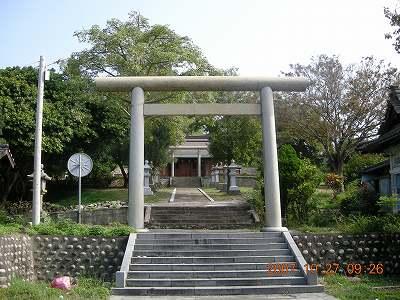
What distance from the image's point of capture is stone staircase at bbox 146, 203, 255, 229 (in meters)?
20.5

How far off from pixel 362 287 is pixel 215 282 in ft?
11.8

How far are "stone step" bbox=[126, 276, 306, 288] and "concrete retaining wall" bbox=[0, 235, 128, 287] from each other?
6.04 feet

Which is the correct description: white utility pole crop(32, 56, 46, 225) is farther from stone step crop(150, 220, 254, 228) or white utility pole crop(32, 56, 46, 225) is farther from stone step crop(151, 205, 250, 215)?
stone step crop(151, 205, 250, 215)

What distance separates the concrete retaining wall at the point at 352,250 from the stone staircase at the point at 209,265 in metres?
0.79

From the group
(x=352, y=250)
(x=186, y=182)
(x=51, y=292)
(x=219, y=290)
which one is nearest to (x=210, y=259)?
(x=219, y=290)

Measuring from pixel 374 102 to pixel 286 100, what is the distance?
5855mm

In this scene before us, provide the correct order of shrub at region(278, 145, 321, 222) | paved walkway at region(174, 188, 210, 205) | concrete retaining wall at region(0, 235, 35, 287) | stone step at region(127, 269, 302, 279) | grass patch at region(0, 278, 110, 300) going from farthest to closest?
paved walkway at region(174, 188, 210, 205) < shrub at region(278, 145, 321, 222) < stone step at region(127, 269, 302, 279) < concrete retaining wall at region(0, 235, 35, 287) < grass patch at region(0, 278, 110, 300)

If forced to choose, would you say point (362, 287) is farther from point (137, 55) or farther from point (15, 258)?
point (137, 55)

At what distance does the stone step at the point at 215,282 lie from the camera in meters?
11.8

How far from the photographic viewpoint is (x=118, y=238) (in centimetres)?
1400

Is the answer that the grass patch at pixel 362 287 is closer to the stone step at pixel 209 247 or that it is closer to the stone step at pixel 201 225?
the stone step at pixel 209 247

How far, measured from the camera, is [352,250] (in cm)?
1375
